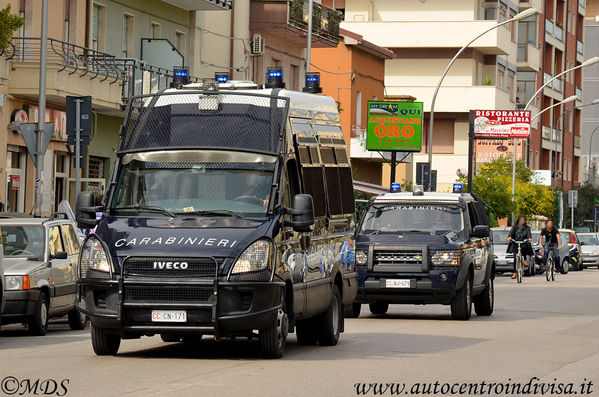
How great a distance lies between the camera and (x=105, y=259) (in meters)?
14.5

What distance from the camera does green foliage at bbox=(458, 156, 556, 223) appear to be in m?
63.5

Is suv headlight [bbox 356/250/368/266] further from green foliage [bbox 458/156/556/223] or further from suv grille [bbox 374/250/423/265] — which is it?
green foliage [bbox 458/156/556/223]

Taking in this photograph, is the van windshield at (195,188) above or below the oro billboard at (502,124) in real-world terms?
below

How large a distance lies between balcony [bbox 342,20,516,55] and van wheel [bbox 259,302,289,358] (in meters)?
66.8

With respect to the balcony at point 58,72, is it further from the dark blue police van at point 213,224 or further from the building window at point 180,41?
the dark blue police van at point 213,224

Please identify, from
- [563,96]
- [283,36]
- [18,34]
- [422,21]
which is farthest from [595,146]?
[18,34]

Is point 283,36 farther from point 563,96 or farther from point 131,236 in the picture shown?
point 563,96

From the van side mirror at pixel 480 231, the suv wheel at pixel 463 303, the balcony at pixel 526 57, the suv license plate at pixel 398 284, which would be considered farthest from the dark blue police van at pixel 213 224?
the balcony at pixel 526 57

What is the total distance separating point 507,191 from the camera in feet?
213

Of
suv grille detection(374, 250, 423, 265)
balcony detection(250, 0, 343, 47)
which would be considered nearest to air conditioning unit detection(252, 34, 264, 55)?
balcony detection(250, 0, 343, 47)

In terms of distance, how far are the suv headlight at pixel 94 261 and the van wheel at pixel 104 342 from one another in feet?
2.31

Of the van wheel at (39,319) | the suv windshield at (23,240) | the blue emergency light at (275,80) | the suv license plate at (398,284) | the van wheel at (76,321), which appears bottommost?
the van wheel at (76,321)

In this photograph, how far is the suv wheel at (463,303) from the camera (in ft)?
74.7

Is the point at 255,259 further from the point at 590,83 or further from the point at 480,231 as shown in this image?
the point at 590,83
